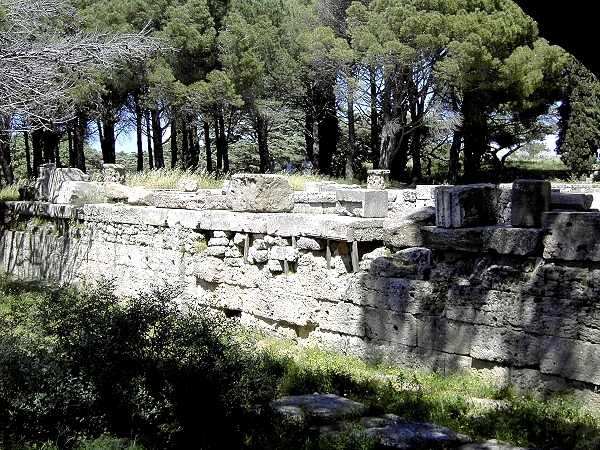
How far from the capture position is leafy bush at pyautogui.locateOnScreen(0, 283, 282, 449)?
4.93m

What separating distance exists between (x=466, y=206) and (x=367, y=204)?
2.09m

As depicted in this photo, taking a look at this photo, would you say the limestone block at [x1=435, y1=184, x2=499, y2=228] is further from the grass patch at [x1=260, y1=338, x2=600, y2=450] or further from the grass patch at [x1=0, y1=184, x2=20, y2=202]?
the grass patch at [x1=0, y1=184, x2=20, y2=202]

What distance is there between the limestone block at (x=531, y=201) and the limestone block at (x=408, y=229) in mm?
1164

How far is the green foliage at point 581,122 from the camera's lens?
32.0m

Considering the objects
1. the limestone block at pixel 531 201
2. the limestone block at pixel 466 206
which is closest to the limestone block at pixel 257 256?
the limestone block at pixel 466 206

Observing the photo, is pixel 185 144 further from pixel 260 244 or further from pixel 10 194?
pixel 260 244

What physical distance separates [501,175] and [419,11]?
11.9 metres

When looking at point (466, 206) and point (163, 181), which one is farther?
point (163, 181)

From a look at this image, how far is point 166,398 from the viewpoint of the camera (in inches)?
208

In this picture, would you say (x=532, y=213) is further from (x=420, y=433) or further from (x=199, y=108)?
(x=199, y=108)

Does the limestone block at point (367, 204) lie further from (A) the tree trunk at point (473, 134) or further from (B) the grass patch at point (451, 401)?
(A) the tree trunk at point (473, 134)

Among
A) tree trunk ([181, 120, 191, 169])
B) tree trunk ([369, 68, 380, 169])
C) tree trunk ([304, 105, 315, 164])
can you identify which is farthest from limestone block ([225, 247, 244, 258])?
tree trunk ([304, 105, 315, 164])

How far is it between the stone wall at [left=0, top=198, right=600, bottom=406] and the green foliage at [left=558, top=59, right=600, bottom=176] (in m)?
26.3

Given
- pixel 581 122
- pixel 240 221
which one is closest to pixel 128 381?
pixel 240 221
